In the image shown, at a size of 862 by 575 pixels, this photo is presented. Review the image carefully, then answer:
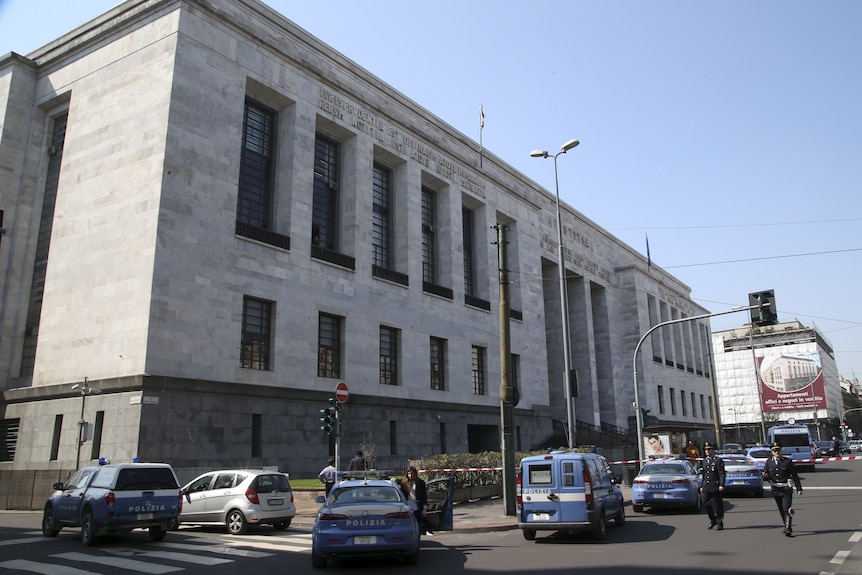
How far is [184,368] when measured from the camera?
24.0m

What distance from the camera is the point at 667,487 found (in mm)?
19094

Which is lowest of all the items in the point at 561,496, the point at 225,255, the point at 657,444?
the point at 561,496

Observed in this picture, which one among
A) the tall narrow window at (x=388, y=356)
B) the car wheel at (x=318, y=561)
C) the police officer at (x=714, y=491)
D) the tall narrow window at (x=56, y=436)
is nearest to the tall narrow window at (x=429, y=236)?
the tall narrow window at (x=388, y=356)

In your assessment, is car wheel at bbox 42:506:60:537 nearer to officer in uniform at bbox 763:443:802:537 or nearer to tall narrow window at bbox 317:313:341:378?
tall narrow window at bbox 317:313:341:378

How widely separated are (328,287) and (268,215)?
4308mm

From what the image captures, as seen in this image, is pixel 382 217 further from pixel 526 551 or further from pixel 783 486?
pixel 783 486

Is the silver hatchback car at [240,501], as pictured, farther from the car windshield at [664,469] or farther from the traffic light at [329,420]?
the car windshield at [664,469]

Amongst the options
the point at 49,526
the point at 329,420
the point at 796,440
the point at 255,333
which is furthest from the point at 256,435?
the point at 796,440

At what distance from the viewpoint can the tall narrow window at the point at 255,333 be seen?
27.0 metres

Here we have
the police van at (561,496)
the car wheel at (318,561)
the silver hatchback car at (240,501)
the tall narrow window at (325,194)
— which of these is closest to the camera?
the car wheel at (318,561)

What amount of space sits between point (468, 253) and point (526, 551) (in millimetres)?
31566

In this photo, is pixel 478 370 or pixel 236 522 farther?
pixel 478 370

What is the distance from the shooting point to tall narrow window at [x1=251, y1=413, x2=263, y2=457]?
26141mm

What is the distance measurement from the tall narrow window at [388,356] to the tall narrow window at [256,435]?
26.0ft
